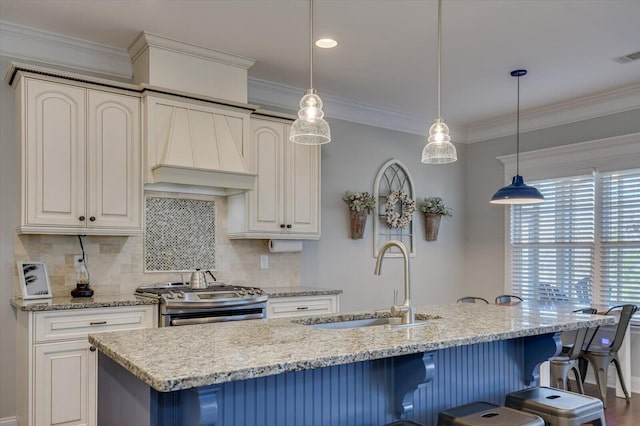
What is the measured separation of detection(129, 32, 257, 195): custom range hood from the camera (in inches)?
144

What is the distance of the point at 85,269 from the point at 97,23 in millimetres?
1676

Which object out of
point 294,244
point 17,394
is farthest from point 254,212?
point 17,394

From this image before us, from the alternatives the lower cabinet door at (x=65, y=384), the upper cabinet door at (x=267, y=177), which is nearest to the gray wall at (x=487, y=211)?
the upper cabinet door at (x=267, y=177)

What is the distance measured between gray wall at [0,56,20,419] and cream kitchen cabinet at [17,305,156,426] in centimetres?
21

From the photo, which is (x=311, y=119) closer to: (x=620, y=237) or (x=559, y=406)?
Answer: (x=559, y=406)

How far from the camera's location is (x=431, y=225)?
229 inches

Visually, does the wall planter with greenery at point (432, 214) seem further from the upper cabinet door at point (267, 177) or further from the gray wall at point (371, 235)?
the upper cabinet door at point (267, 177)

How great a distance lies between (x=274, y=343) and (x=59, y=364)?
196 cm

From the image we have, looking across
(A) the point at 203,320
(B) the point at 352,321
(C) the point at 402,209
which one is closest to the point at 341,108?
(C) the point at 402,209

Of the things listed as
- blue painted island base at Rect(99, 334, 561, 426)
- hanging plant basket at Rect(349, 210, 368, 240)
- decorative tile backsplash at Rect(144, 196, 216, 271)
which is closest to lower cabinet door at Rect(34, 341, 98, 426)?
decorative tile backsplash at Rect(144, 196, 216, 271)

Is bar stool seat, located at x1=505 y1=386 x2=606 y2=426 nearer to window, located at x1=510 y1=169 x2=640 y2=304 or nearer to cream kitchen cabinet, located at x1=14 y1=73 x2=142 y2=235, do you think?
cream kitchen cabinet, located at x1=14 y1=73 x2=142 y2=235

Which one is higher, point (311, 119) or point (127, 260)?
Answer: point (311, 119)

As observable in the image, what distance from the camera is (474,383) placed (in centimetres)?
256

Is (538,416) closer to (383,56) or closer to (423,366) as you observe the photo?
(423,366)
